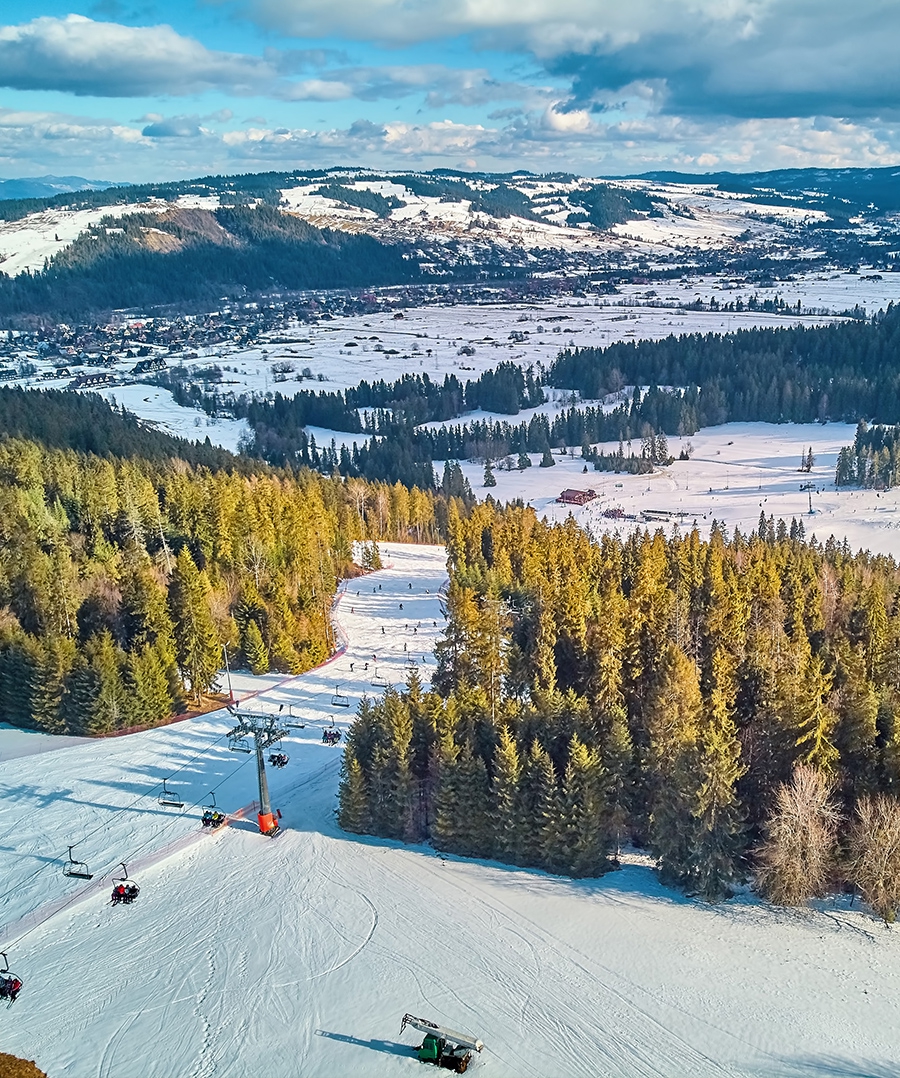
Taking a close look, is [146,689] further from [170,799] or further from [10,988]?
[10,988]

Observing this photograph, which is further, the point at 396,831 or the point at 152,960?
the point at 396,831

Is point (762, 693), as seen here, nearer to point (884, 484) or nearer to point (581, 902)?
point (581, 902)

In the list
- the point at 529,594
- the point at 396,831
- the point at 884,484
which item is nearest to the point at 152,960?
the point at 396,831

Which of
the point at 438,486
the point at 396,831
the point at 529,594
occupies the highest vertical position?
the point at 529,594

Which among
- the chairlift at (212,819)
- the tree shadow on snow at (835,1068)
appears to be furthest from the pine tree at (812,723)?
the chairlift at (212,819)

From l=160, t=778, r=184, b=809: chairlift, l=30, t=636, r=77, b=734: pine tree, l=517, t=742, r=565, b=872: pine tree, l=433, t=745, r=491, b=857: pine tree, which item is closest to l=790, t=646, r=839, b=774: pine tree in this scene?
l=517, t=742, r=565, b=872: pine tree

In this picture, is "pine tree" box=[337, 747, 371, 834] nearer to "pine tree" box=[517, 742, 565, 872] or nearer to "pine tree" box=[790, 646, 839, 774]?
"pine tree" box=[517, 742, 565, 872]
